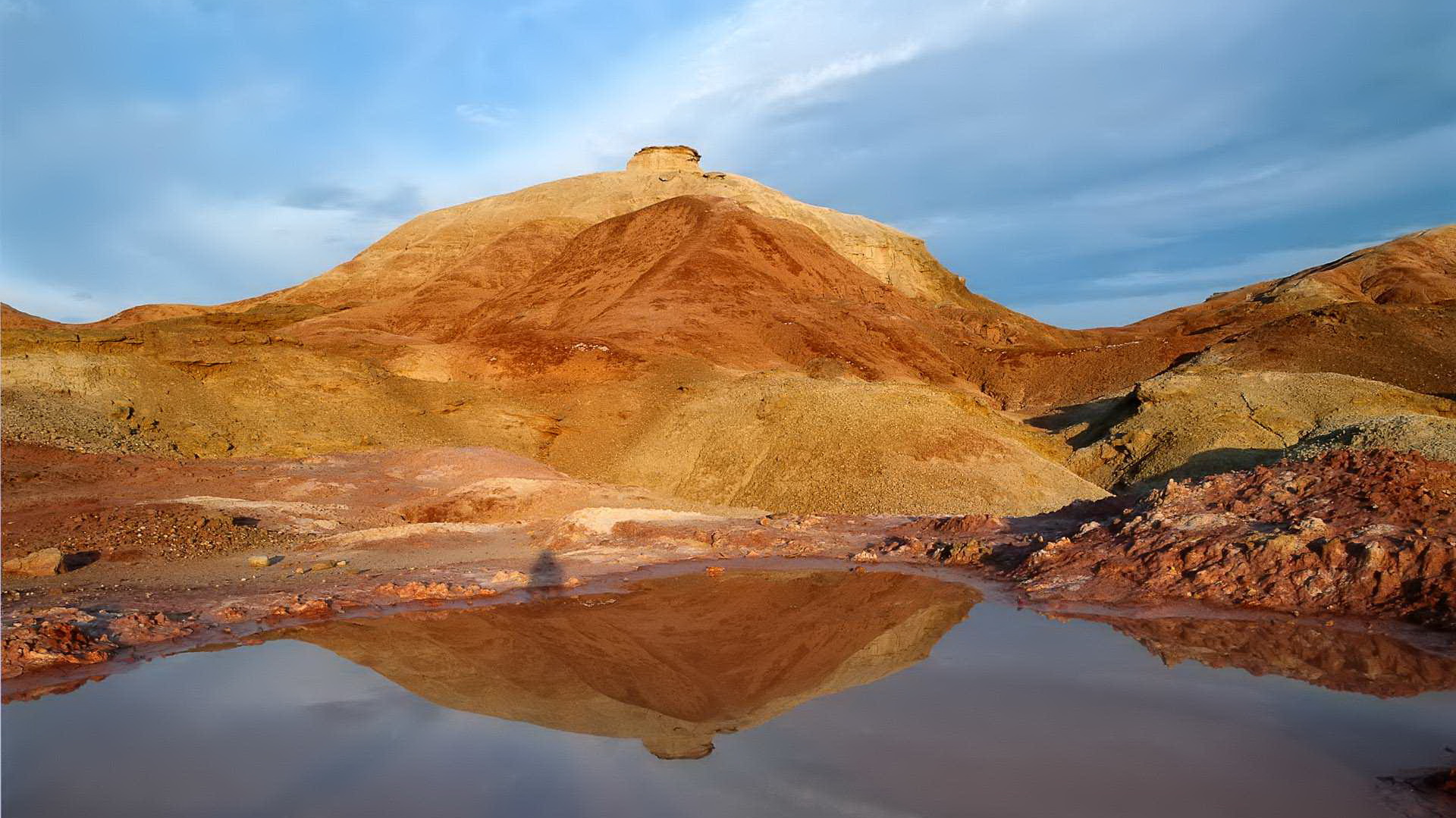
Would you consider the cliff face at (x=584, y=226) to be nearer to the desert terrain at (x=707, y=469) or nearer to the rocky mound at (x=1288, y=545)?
the desert terrain at (x=707, y=469)

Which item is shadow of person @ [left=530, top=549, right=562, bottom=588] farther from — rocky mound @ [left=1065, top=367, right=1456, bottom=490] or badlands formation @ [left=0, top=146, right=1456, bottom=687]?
rocky mound @ [left=1065, top=367, right=1456, bottom=490]

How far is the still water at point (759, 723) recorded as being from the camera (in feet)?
13.6

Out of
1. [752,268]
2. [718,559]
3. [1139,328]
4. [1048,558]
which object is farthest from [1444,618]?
[1139,328]

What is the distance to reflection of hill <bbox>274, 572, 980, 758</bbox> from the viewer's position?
5512 mm

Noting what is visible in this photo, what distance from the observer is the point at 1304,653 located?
6.33 m

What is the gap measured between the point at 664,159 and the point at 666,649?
71109 mm

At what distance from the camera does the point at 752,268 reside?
126 feet

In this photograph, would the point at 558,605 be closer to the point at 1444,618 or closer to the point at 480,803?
the point at 480,803

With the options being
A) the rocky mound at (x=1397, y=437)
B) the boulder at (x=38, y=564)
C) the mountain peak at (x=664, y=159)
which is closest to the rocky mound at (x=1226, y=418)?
the rocky mound at (x=1397, y=437)

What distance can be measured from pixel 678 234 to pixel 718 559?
33800mm

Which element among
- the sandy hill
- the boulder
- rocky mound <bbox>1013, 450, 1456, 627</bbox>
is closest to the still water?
rocky mound <bbox>1013, 450, 1456, 627</bbox>

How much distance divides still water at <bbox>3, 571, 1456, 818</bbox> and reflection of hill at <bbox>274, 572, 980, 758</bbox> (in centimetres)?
3

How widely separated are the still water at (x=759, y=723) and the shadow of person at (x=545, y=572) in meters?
1.88

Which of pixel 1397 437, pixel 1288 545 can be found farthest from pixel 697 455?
pixel 1397 437
